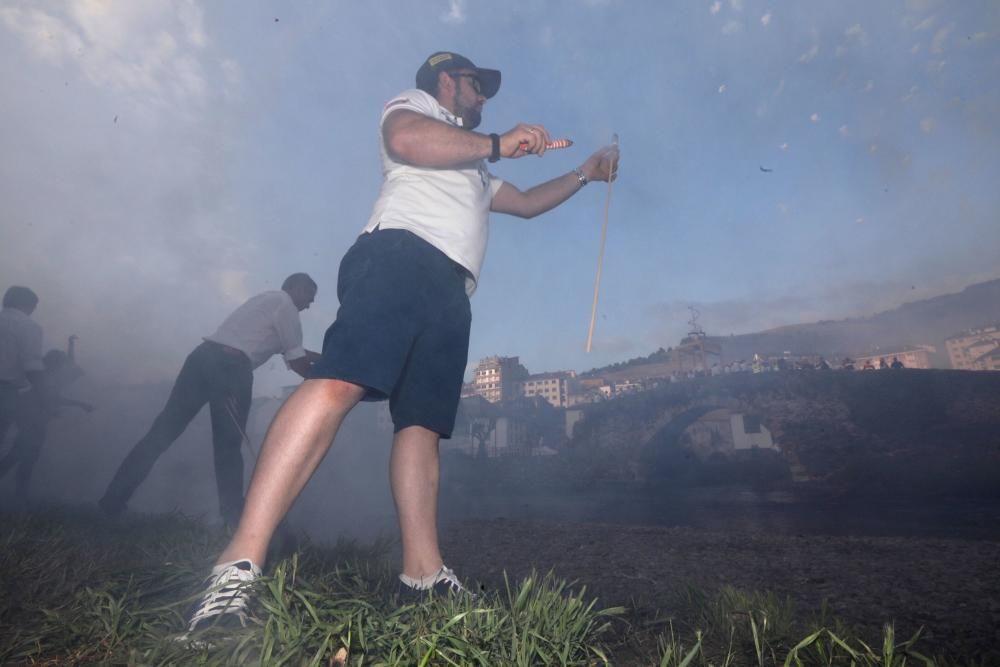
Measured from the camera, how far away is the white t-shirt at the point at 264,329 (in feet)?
12.3

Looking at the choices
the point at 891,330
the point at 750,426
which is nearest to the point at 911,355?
the point at 891,330

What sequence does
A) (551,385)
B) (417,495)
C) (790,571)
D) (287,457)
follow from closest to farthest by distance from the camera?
(287,457), (417,495), (790,571), (551,385)

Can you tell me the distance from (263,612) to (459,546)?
2376 millimetres

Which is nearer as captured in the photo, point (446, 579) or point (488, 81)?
point (446, 579)

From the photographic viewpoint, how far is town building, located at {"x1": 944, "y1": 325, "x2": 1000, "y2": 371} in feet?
83.5

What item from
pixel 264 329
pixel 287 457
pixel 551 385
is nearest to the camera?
pixel 287 457

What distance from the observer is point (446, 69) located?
6.97 ft

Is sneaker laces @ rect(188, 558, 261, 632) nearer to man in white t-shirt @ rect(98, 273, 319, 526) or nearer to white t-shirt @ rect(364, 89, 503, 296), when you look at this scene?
white t-shirt @ rect(364, 89, 503, 296)

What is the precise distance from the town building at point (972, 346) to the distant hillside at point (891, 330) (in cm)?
62

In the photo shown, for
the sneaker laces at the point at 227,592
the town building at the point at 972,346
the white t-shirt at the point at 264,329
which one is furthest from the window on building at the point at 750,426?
the sneaker laces at the point at 227,592

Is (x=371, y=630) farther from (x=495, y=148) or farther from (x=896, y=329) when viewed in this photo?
(x=896, y=329)

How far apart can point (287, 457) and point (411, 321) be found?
0.53 meters

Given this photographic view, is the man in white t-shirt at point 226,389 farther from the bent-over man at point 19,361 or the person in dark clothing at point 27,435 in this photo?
the person in dark clothing at point 27,435

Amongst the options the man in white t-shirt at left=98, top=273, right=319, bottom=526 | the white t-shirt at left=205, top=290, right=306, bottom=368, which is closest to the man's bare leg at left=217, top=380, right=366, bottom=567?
the man in white t-shirt at left=98, top=273, right=319, bottom=526
